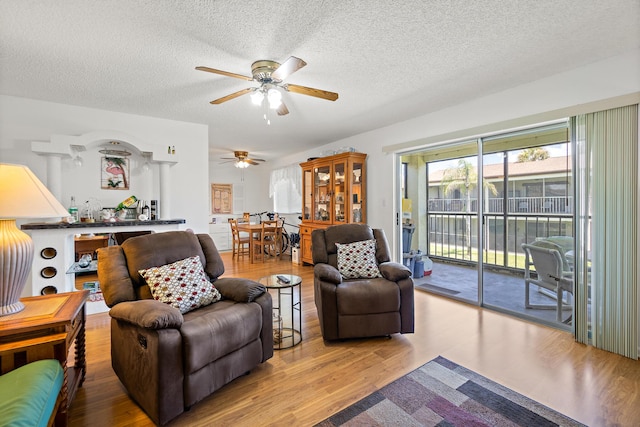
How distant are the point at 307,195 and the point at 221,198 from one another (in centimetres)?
307

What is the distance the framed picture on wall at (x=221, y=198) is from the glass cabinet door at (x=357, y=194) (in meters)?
4.27

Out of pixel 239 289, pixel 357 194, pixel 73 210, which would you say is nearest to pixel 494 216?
pixel 357 194

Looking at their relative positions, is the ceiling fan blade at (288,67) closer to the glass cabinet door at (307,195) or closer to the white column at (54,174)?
the white column at (54,174)

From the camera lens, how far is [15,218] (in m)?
1.54

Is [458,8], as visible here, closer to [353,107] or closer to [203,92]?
[353,107]

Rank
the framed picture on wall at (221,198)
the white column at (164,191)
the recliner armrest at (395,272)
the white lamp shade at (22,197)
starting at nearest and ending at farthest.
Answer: the white lamp shade at (22,197)
the recliner armrest at (395,272)
the white column at (164,191)
the framed picture on wall at (221,198)

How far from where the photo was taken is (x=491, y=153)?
352cm

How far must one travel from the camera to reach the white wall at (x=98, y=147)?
10.9 ft

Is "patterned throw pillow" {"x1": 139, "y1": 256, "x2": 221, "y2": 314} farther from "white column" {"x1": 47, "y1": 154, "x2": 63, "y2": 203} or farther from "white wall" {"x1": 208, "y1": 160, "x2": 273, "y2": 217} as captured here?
"white wall" {"x1": 208, "y1": 160, "x2": 273, "y2": 217}

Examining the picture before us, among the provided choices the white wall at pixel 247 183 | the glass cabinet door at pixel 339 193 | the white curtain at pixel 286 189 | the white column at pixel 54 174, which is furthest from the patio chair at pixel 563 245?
the white wall at pixel 247 183

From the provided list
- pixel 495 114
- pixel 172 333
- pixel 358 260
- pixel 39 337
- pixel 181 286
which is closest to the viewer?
pixel 39 337

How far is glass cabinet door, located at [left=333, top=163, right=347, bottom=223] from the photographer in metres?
5.05

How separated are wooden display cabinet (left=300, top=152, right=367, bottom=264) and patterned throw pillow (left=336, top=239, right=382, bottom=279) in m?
1.90

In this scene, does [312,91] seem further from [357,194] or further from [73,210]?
[73,210]
